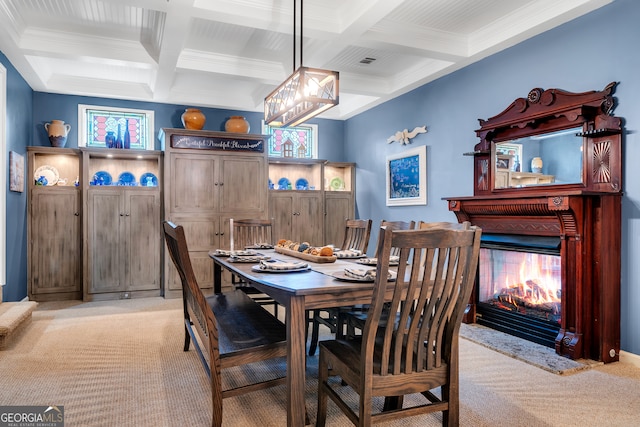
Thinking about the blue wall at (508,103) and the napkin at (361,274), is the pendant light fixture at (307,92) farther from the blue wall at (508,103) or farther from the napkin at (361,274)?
the blue wall at (508,103)

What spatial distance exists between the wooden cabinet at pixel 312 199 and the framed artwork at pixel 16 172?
115 inches

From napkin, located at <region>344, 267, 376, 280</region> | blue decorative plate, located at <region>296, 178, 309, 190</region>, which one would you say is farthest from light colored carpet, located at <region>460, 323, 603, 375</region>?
blue decorative plate, located at <region>296, 178, 309, 190</region>

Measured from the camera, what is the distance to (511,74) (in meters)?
3.76

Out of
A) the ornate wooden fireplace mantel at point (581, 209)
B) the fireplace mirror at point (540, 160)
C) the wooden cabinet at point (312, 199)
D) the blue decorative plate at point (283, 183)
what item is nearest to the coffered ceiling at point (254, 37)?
the ornate wooden fireplace mantel at point (581, 209)

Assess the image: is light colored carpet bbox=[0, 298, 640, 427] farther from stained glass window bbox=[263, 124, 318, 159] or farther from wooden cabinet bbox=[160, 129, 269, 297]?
stained glass window bbox=[263, 124, 318, 159]

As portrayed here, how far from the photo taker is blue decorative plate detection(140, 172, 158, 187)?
5.46 meters

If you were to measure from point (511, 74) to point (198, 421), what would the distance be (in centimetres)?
374

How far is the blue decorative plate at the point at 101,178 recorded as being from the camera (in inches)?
205

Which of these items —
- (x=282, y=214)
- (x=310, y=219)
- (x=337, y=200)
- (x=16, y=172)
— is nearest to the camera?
(x=16, y=172)

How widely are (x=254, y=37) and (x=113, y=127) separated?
2670 mm

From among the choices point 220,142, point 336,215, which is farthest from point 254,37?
point 336,215

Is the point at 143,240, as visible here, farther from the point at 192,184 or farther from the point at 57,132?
the point at 57,132

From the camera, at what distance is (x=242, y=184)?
5488 mm

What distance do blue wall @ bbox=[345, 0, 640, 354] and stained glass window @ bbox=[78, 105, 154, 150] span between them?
3.13 m
